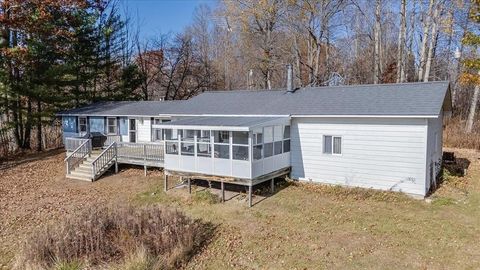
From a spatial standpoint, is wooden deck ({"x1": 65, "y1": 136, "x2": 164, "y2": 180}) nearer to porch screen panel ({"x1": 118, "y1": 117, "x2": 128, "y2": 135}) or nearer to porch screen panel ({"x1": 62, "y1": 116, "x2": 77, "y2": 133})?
porch screen panel ({"x1": 118, "y1": 117, "x2": 128, "y2": 135})

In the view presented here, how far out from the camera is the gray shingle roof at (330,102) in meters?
12.6

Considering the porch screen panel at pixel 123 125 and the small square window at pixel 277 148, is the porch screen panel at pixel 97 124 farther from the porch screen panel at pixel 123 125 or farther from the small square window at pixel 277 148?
the small square window at pixel 277 148

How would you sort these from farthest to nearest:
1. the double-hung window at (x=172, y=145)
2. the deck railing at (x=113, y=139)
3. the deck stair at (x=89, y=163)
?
1. the deck railing at (x=113, y=139)
2. the deck stair at (x=89, y=163)
3. the double-hung window at (x=172, y=145)

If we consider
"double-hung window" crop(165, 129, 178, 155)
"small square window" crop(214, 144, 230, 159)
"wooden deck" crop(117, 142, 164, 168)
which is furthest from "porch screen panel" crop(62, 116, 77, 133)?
"small square window" crop(214, 144, 230, 159)

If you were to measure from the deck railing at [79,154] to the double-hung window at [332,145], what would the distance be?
12142 millimetres

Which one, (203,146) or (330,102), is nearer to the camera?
(203,146)

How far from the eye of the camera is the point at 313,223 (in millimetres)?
10617

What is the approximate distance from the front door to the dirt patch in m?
3.18

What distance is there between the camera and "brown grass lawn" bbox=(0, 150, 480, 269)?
841cm

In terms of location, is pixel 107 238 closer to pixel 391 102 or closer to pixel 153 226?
pixel 153 226

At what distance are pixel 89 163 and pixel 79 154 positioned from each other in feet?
3.97

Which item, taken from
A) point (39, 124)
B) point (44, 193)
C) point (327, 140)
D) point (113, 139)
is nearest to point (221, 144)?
point (327, 140)

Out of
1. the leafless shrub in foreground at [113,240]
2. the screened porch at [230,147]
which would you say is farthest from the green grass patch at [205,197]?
the leafless shrub in foreground at [113,240]

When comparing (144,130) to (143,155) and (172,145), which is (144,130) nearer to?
(143,155)
